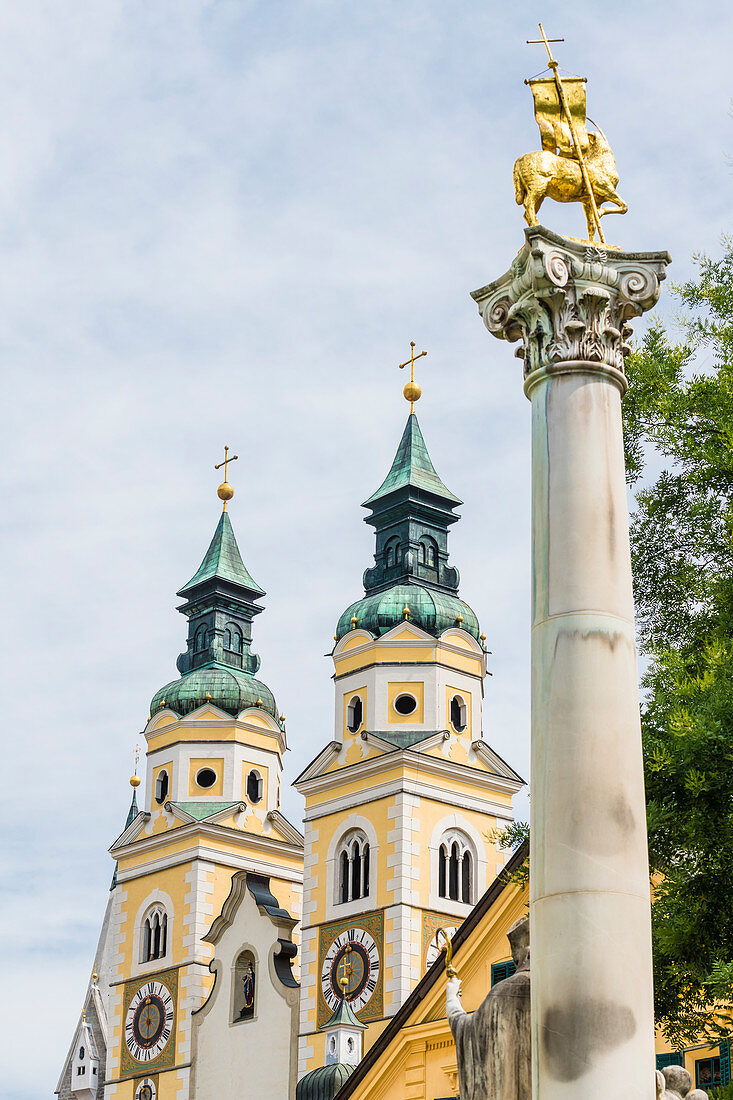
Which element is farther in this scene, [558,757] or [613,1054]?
[558,757]

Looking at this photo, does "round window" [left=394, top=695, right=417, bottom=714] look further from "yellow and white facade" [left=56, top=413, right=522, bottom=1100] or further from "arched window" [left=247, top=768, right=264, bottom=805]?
"arched window" [left=247, top=768, right=264, bottom=805]

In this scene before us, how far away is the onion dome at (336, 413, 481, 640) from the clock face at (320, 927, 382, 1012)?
24.3ft

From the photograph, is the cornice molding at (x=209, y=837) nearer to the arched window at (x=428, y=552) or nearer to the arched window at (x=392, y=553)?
the arched window at (x=392, y=553)

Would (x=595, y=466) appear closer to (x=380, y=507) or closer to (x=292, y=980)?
(x=292, y=980)

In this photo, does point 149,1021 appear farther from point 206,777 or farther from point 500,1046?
point 500,1046

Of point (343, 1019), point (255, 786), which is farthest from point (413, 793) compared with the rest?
point (255, 786)

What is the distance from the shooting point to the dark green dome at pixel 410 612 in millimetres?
43219

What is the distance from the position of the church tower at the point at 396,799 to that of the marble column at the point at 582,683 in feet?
96.2

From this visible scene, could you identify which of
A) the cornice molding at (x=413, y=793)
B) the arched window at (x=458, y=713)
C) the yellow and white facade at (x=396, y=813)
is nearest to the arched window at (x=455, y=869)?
the yellow and white facade at (x=396, y=813)

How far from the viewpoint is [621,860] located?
338 inches

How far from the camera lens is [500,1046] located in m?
9.18

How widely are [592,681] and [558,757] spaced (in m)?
0.42

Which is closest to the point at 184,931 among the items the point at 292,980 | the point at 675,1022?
the point at 292,980

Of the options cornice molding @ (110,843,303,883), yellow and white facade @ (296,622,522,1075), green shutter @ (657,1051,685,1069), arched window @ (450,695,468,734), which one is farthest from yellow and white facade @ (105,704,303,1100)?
green shutter @ (657,1051,685,1069)
